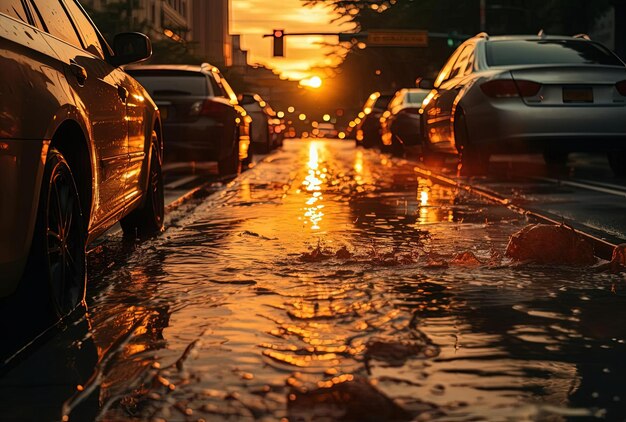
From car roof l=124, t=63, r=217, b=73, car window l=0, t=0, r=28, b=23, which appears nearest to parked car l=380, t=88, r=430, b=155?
car roof l=124, t=63, r=217, b=73

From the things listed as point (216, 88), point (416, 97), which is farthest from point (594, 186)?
point (416, 97)

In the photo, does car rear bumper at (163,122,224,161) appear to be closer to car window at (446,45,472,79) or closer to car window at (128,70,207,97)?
car window at (128,70,207,97)

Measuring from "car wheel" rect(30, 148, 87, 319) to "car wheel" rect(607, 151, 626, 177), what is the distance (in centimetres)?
1096

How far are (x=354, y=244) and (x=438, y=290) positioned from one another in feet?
6.80

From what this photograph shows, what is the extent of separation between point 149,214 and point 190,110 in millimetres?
7628

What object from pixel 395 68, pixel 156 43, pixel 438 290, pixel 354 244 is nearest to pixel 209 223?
pixel 354 244

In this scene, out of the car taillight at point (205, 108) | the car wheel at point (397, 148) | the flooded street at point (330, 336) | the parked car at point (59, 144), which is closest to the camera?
the flooded street at point (330, 336)

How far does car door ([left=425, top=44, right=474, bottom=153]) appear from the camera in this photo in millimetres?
15648

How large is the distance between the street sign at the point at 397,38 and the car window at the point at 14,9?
47580 mm

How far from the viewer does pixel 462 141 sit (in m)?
15.1

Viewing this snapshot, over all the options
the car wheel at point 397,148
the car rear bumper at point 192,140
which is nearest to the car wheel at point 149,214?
the car rear bumper at point 192,140

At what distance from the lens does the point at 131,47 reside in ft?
25.1

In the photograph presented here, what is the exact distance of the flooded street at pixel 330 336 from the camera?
12.5 feet

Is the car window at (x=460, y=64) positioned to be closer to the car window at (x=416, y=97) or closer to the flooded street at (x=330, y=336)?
the flooded street at (x=330, y=336)
